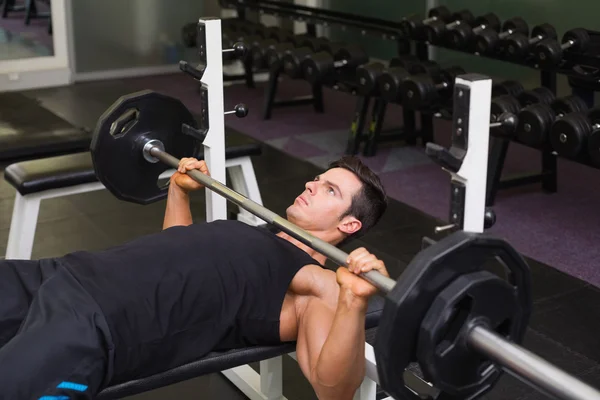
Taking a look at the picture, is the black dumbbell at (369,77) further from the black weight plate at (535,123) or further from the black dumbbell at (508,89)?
the black weight plate at (535,123)

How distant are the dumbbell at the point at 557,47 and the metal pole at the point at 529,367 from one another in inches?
105

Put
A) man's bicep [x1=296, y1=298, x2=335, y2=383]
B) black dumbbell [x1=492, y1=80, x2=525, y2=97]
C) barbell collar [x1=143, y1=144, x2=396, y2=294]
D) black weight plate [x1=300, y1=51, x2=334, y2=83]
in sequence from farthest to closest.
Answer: black weight plate [x1=300, y1=51, x2=334, y2=83] → black dumbbell [x1=492, y1=80, x2=525, y2=97] → man's bicep [x1=296, y1=298, x2=335, y2=383] → barbell collar [x1=143, y1=144, x2=396, y2=294]

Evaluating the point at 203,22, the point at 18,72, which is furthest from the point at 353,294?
the point at 18,72

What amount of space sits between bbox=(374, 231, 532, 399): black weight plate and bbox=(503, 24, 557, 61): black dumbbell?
9.03ft

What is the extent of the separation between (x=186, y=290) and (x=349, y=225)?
0.43 m

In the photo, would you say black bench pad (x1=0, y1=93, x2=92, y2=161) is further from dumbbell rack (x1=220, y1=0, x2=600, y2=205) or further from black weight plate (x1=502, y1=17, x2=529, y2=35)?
black weight plate (x1=502, y1=17, x2=529, y2=35)

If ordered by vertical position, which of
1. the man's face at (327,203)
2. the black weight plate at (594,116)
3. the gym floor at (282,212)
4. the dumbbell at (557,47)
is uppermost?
the dumbbell at (557,47)

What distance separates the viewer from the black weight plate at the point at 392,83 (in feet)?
13.4

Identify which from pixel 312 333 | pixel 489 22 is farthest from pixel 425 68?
pixel 312 333

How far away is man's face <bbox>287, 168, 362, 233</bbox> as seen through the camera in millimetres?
1979

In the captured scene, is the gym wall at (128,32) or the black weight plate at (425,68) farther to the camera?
the gym wall at (128,32)

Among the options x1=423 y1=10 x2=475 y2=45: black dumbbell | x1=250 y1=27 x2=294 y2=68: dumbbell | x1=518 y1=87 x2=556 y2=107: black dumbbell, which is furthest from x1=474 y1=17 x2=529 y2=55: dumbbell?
x1=250 y1=27 x2=294 y2=68: dumbbell

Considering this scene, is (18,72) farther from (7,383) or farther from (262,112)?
(7,383)

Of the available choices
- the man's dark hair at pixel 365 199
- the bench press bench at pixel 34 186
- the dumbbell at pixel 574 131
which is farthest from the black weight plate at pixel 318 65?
the man's dark hair at pixel 365 199
